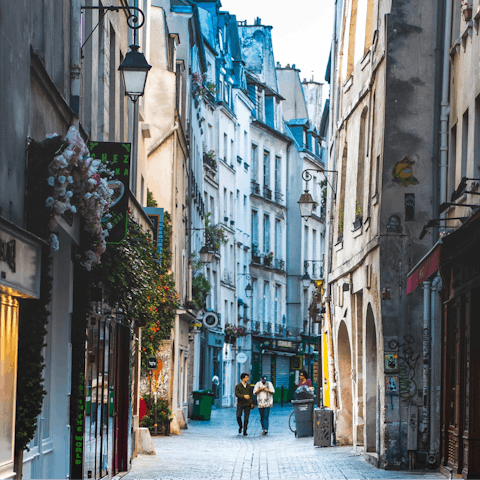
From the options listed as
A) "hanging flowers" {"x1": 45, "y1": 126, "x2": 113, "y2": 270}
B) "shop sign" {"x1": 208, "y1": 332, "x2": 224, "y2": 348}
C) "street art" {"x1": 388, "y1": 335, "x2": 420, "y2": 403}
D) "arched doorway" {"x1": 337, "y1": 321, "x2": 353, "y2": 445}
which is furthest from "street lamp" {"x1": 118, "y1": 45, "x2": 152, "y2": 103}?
"shop sign" {"x1": 208, "y1": 332, "x2": 224, "y2": 348}

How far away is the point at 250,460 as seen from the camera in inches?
712

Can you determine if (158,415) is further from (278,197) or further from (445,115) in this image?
(278,197)

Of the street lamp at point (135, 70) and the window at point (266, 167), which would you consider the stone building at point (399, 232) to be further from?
the window at point (266, 167)

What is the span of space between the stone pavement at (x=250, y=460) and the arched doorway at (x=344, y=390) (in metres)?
0.83

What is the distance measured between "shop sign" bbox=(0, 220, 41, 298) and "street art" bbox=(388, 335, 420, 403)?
1002 centimetres

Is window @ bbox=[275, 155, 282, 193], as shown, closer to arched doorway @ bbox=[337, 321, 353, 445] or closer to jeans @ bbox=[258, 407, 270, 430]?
jeans @ bbox=[258, 407, 270, 430]

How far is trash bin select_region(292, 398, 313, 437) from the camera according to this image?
24.2m

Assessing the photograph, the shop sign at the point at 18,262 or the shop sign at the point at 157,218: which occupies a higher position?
the shop sign at the point at 157,218

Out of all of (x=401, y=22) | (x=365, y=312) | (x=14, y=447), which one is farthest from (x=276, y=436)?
(x=14, y=447)

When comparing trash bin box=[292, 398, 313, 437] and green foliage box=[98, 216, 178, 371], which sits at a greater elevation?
green foliage box=[98, 216, 178, 371]

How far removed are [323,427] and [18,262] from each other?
1476 centimetres

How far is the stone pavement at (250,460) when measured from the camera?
1512 centimetres

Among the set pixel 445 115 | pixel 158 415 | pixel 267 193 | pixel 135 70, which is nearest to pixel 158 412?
pixel 158 415

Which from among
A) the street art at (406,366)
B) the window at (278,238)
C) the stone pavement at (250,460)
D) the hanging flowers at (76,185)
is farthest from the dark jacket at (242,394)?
the window at (278,238)
